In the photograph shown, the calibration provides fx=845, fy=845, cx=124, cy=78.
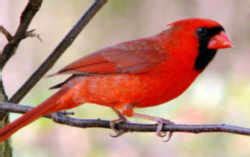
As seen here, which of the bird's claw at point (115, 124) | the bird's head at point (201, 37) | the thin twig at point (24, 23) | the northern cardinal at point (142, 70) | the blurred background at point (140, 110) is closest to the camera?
the thin twig at point (24, 23)

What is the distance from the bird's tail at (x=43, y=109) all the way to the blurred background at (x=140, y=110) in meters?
1.86

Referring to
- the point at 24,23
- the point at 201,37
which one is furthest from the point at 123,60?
the point at 24,23

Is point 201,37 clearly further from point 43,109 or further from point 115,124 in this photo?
point 43,109

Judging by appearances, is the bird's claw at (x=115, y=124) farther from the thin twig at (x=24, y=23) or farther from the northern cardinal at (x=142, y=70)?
the thin twig at (x=24, y=23)

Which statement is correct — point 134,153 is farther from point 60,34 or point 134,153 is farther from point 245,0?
point 245,0

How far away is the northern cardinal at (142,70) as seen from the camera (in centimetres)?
285

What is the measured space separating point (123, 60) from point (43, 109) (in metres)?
0.48

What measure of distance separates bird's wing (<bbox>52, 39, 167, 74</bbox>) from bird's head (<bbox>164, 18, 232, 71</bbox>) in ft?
0.31

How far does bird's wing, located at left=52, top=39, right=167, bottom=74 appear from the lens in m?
2.94

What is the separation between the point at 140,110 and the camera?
5148mm

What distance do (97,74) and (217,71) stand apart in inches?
127

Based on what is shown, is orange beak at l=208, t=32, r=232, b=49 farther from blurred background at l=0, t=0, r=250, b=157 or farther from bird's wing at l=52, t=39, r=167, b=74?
blurred background at l=0, t=0, r=250, b=157

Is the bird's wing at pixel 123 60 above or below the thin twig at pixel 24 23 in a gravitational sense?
below

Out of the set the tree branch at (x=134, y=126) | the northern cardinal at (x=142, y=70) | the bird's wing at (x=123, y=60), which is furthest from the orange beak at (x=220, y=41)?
the tree branch at (x=134, y=126)
